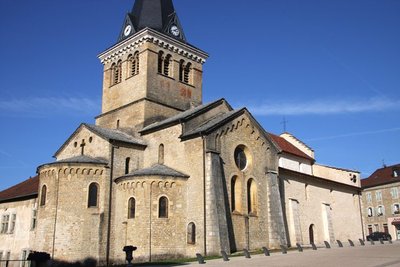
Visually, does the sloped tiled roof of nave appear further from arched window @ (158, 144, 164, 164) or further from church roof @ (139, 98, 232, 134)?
arched window @ (158, 144, 164, 164)

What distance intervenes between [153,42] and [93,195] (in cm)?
1457

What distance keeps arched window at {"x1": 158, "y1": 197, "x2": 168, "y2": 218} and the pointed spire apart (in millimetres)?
16874

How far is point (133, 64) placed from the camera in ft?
121

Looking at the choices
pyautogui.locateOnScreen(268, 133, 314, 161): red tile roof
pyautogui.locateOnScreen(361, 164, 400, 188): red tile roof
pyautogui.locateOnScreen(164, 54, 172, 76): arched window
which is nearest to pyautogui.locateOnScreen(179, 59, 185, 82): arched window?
pyautogui.locateOnScreen(164, 54, 172, 76): arched window

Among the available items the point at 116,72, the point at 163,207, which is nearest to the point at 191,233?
the point at 163,207

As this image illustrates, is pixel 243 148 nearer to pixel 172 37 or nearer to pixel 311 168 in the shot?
pixel 172 37

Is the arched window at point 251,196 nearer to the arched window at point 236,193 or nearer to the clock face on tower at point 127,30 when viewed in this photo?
the arched window at point 236,193

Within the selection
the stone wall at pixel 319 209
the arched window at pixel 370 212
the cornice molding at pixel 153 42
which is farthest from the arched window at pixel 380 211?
the cornice molding at pixel 153 42

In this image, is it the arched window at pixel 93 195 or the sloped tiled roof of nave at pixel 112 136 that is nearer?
the arched window at pixel 93 195

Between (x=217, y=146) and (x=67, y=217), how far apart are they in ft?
34.8

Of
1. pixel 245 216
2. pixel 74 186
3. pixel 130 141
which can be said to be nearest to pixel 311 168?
pixel 245 216

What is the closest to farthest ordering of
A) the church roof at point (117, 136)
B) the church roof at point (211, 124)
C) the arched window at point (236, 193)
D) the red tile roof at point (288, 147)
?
the church roof at point (211, 124) < the arched window at point (236, 193) < the church roof at point (117, 136) < the red tile roof at point (288, 147)

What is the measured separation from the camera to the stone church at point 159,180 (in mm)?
26234

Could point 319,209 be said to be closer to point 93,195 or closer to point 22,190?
point 93,195
